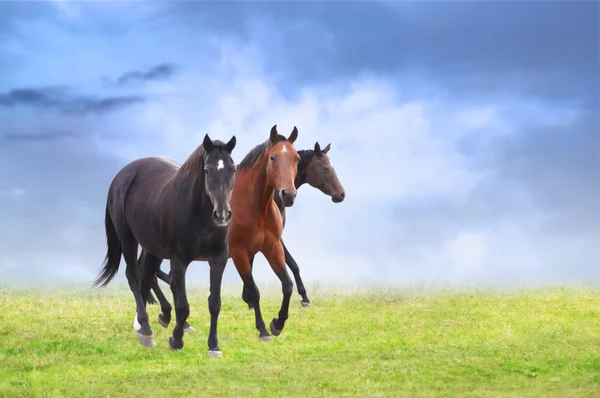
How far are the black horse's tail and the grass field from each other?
982 millimetres

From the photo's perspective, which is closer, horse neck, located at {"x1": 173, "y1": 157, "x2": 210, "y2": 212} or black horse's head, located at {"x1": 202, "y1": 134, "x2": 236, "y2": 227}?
black horse's head, located at {"x1": 202, "y1": 134, "x2": 236, "y2": 227}

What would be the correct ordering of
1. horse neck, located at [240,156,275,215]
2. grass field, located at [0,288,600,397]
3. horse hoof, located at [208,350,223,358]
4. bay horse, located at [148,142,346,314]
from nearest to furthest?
1. grass field, located at [0,288,600,397]
2. horse hoof, located at [208,350,223,358]
3. horse neck, located at [240,156,275,215]
4. bay horse, located at [148,142,346,314]

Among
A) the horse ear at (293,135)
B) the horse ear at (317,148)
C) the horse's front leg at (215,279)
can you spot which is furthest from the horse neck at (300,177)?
the horse's front leg at (215,279)

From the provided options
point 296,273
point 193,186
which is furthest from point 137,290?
point 296,273

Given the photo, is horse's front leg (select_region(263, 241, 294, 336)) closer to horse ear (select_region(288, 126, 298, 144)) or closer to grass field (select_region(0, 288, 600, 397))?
grass field (select_region(0, 288, 600, 397))

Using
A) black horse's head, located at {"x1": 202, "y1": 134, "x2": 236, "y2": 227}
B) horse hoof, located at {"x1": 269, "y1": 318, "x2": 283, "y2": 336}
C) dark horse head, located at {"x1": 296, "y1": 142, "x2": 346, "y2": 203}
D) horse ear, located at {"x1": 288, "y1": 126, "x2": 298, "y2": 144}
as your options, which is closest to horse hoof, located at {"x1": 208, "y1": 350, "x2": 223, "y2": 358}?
horse hoof, located at {"x1": 269, "y1": 318, "x2": 283, "y2": 336}

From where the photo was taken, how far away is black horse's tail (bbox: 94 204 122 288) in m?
15.5

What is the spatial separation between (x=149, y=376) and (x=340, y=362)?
280 cm

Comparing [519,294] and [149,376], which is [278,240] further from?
[519,294]

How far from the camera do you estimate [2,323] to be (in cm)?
1656

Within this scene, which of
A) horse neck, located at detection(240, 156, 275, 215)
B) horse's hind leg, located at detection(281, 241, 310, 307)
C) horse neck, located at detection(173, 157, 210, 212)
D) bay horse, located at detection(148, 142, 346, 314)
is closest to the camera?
horse neck, located at detection(173, 157, 210, 212)

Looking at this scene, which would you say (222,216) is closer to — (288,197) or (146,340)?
(288,197)

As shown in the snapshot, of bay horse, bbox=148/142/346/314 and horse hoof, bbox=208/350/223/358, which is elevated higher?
bay horse, bbox=148/142/346/314

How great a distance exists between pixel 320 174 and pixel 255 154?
452cm
